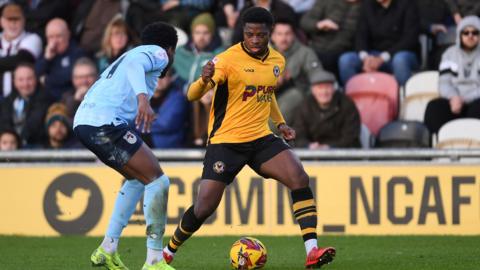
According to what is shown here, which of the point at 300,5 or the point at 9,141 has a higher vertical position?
the point at 300,5

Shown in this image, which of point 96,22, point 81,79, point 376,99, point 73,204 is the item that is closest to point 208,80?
point 73,204

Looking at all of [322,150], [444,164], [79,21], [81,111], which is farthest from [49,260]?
[79,21]

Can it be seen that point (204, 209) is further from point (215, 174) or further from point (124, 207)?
point (124, 207)

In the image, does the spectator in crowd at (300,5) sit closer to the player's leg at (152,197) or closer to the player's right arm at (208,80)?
the player's right arm at (208,80)

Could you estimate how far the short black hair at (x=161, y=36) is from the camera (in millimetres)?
9547

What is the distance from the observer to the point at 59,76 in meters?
16.8

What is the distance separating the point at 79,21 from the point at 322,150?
5641 mm

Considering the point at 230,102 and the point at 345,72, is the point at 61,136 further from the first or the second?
the point at 230,102

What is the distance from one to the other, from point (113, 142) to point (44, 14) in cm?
884

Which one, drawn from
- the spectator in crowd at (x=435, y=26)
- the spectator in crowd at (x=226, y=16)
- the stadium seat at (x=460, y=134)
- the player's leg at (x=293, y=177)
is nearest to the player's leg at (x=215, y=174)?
the player's leg at (x=293, y=177)

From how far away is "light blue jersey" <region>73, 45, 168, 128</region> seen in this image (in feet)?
30.5

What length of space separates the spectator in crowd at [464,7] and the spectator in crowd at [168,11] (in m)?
3.60

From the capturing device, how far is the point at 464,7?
16.2 meters

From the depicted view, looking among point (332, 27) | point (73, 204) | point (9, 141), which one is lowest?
point (73, 204)
